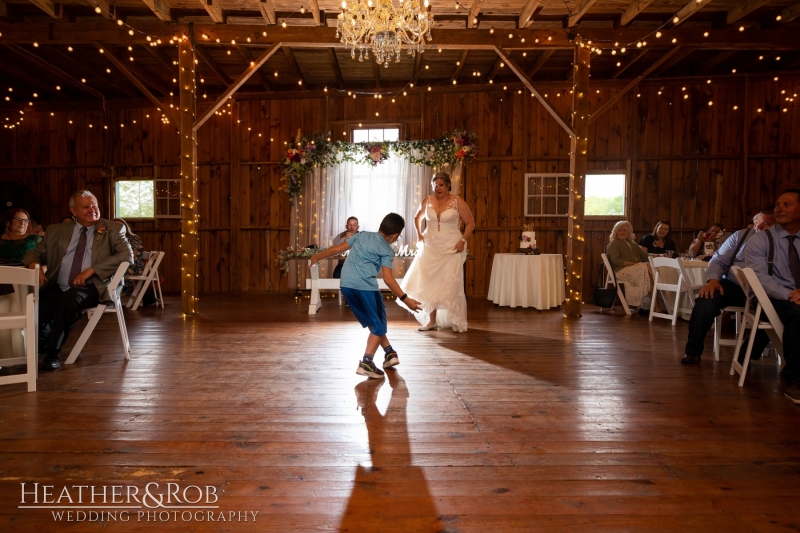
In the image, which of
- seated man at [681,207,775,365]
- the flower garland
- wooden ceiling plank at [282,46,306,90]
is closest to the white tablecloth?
the flower garland

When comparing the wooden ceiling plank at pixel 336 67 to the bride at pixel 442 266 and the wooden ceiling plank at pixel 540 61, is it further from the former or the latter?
the bride at pixel 442 266

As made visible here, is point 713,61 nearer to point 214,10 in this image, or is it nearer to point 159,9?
point 214,10

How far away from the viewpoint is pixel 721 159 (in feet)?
31.3

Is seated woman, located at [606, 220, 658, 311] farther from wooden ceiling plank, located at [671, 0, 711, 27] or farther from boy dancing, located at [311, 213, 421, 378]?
boy dancing, located at [311, 213, 421, 378]

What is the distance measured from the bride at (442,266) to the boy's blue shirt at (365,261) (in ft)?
6.82

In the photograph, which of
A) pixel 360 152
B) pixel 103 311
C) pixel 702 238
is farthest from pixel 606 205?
pixel 103 311

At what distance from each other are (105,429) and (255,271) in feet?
26.0

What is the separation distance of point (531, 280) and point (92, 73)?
796 cm

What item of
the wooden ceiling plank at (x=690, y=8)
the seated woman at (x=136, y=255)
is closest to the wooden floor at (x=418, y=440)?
the seated woman at (x=136, y=255)

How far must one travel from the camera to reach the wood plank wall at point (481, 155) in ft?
31.1

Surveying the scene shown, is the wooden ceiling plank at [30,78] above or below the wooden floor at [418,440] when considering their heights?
above

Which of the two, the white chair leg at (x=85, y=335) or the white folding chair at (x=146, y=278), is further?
the white folding chair at (x=146, y=278)

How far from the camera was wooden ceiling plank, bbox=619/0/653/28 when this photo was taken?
21.7 ft

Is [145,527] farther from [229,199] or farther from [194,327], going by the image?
[229,199]
